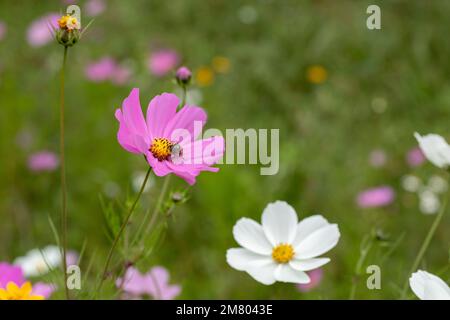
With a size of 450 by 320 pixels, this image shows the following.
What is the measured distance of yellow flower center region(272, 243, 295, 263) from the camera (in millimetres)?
670

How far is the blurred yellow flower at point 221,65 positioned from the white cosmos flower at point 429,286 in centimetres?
169

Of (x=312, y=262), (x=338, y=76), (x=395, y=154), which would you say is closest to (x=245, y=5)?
(x=338, y=76)

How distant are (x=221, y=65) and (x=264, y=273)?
1.63 m

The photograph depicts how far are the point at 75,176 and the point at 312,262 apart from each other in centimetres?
114

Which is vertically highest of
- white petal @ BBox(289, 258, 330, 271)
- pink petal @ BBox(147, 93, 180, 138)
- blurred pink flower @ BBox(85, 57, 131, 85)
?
blurred pink flower @ BBox(85, 57, 131, 85)

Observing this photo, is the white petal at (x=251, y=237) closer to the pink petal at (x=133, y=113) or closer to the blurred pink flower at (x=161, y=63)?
the pink petal at (x=133, y=113)

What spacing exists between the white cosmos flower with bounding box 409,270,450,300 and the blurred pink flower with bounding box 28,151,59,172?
1.25m

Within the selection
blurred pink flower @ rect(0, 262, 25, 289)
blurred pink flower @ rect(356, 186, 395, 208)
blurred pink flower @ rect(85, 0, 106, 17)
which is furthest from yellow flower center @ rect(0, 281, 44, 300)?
blurred pink flower @ rect(85, 0, 106, 17)

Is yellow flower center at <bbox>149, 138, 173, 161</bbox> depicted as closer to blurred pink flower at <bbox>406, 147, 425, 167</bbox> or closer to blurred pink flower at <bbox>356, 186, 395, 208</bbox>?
blurred pink flower at <bbox>356, 186, 395, 208</bbox>

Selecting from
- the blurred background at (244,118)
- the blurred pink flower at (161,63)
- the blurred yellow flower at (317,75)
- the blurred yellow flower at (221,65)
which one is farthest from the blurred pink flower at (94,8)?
the blurred yellow flower at (317,75)

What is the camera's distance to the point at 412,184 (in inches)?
64.9

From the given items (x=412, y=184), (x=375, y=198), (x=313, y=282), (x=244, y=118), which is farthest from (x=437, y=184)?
(x=244, y=118)

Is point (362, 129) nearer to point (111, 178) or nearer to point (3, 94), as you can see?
point (111, 178)

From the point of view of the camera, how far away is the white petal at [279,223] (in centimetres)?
69
